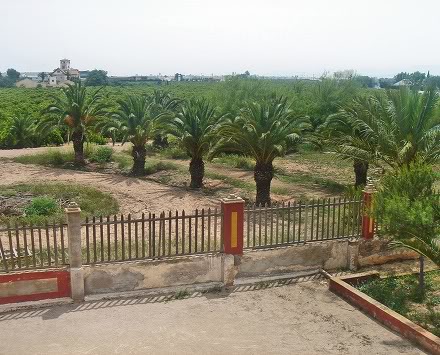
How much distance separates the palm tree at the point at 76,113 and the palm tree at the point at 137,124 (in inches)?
75.4

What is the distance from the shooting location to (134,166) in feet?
74.5

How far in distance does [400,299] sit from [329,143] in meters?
8.78

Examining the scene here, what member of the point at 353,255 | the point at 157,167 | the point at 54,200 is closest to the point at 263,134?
the point at 353,255

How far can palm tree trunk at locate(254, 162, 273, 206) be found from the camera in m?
16.8

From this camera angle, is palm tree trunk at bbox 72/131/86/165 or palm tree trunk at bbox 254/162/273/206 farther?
palm tree trunk at bbox 72/131/86/165

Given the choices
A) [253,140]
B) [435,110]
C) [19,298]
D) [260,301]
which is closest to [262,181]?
[253,140]

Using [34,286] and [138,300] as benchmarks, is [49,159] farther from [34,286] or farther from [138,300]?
[138,300]

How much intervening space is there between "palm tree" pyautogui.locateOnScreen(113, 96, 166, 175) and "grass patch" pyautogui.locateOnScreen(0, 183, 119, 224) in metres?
3.86

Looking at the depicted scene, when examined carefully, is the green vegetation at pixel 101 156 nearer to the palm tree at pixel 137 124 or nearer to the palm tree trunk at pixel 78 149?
the palm tree trunk at pixel 78 149

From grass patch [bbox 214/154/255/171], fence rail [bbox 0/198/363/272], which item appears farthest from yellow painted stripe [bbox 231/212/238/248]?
grass patch [bbox 214/154/255/171]

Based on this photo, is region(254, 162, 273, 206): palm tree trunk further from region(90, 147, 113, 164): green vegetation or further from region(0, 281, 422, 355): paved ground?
region(90, 147, 113, 164): green vegetation

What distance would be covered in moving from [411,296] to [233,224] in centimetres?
388

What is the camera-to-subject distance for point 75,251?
9609 mm

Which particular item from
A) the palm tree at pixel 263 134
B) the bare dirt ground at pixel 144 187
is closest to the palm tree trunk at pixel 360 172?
the bare dirt ground at pixel 144 187
